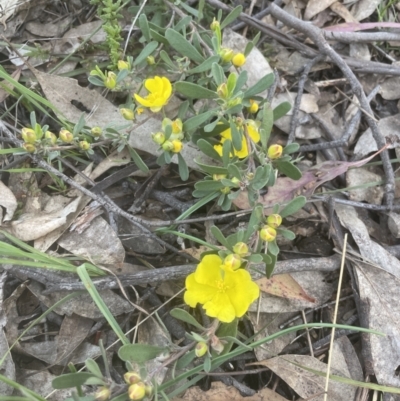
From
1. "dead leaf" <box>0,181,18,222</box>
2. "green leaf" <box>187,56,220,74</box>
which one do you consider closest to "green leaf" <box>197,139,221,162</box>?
"green leaf" <box>187,56,220,74</box>

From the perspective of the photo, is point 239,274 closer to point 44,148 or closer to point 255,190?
point 255,190

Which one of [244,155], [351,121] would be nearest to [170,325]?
[244,155]

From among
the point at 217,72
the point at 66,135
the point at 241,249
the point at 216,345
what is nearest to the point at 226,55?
the point at 217,72

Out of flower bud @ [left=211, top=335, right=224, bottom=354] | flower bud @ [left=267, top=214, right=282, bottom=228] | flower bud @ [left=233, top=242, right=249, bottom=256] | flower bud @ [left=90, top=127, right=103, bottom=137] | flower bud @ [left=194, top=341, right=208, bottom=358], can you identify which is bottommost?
flower bud @ [left=211, top=335, right=224, bottom=354]

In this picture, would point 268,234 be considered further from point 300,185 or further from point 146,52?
point 146,52

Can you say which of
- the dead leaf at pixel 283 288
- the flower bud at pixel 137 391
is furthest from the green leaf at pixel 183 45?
the flower bud at pixel 137 391

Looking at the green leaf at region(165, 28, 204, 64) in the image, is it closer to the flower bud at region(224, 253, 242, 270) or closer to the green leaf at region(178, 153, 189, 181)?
the green leaf at region(178, 153, 189, 181)
